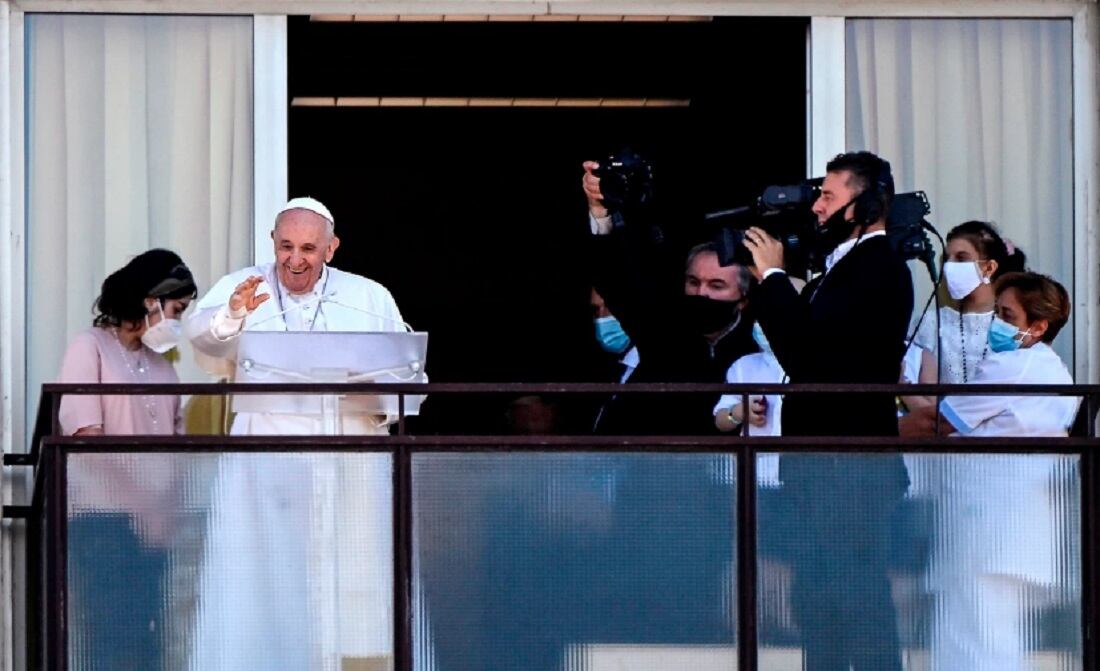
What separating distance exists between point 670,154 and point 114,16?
5229 mm

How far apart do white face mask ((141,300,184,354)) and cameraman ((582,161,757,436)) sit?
4.76 feet

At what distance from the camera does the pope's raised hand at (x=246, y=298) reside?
7.31 metres

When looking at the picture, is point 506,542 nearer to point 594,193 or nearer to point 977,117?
point 594,193

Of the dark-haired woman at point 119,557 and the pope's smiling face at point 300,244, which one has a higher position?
the pope's smiling face at point 300,244

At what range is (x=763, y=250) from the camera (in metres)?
7.06

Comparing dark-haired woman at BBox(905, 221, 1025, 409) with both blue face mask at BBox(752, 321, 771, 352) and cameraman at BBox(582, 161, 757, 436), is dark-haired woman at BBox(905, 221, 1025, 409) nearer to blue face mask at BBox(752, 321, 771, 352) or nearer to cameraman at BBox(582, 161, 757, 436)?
blue face mask at BBox(752, 321, 771, 352)

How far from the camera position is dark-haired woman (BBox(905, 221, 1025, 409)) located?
7.98m

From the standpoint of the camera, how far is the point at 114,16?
27.8 feet

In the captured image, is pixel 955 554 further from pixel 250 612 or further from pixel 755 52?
pixel 755 52

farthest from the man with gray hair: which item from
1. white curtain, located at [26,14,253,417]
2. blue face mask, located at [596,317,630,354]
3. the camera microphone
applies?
the camera microphone

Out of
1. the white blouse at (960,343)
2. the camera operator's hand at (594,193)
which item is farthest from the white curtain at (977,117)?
the camera operator's hand at (594,193)

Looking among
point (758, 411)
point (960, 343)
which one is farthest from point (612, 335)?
point (960, 343)

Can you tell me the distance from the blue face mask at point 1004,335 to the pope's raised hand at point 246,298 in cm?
246

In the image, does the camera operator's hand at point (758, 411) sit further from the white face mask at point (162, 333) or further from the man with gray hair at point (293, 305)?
the white face mask at point (162, 333)
